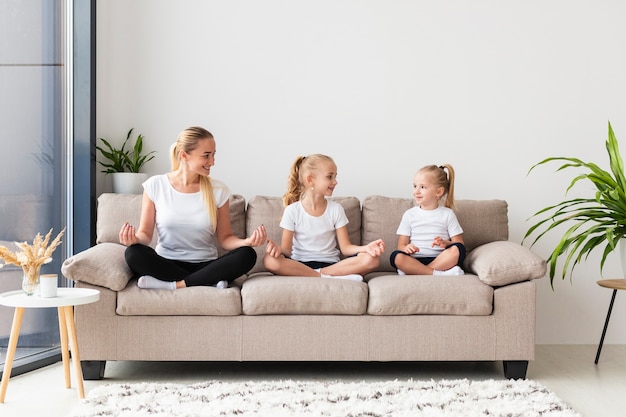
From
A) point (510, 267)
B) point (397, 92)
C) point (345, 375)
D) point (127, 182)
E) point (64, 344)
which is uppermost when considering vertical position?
point (397, 92)

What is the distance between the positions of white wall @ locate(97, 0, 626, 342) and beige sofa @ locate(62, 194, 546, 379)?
3.65 ft

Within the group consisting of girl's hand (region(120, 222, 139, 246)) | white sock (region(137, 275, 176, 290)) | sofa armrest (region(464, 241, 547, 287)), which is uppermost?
girl's hand (region(120, 222, 139, 246))

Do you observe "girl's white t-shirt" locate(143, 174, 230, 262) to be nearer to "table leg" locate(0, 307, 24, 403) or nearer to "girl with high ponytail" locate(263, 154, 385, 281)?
"girl with high ponytail" locate(263, 154, 385, 281)

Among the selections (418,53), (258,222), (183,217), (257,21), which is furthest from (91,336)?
(418,53)

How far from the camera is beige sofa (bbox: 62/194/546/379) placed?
308 cm

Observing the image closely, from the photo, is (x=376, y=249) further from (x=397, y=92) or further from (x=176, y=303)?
(x=397, y=92)

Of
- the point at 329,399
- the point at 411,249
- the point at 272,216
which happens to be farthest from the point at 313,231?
the point at 329,399

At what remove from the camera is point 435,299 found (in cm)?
310

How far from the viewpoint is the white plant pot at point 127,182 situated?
394cm

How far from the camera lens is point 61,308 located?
2.98m

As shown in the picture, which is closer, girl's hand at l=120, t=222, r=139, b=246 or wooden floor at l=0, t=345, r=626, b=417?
wooden floor at l=0, t=345, r=626, b=417

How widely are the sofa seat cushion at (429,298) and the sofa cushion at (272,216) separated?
28.0 inches

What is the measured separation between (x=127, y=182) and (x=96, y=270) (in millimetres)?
986

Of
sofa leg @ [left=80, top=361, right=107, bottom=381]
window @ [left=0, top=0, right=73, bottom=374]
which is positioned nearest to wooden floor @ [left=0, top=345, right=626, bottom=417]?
sofa leg @ [left=80, top=361, right=107, bottom=381]
